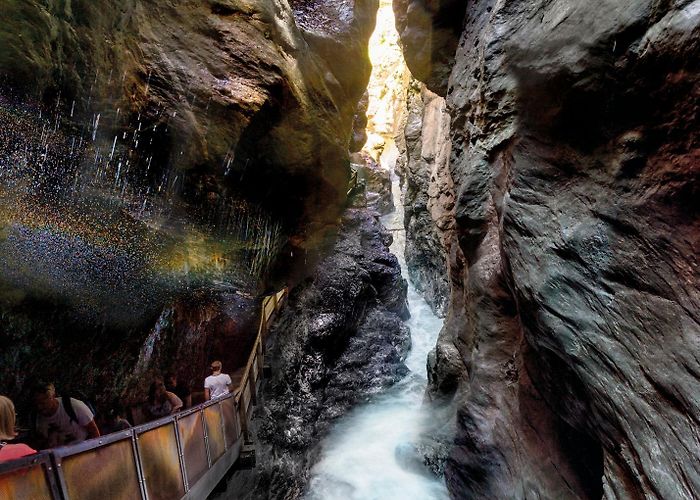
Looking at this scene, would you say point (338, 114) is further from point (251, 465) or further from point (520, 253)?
point (251, 465)

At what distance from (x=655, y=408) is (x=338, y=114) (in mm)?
8885

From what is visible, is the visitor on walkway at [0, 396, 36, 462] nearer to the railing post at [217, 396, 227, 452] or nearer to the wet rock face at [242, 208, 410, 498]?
the railing post at [217, 396, 227, 452]

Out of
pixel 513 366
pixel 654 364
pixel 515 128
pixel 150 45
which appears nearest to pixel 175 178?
pixel 150 45

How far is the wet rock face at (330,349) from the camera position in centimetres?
977

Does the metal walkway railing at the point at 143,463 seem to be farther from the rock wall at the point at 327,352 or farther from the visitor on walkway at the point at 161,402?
the rock wall at the point at 327,352

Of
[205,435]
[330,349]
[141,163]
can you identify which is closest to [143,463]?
[205,435]

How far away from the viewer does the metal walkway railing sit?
2.18 m

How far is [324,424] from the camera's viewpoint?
11.9 metres

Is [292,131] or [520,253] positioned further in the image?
[292,131]

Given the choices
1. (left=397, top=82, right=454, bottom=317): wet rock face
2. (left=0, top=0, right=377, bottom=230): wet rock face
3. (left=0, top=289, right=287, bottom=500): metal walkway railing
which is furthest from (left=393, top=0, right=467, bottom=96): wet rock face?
(left=0, top=289, right=287, bottom=500): metal walkway railing

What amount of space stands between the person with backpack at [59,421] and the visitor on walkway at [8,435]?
1128mm

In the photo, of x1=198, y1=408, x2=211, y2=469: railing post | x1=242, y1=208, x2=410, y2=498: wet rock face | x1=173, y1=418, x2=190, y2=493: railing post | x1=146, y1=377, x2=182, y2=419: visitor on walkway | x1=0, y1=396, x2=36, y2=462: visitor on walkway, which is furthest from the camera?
x1=242, y1=208, x2=410, y2=498: wet rock face

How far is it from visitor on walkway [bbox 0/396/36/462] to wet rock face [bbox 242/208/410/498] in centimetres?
643

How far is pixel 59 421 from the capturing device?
12.0ft
